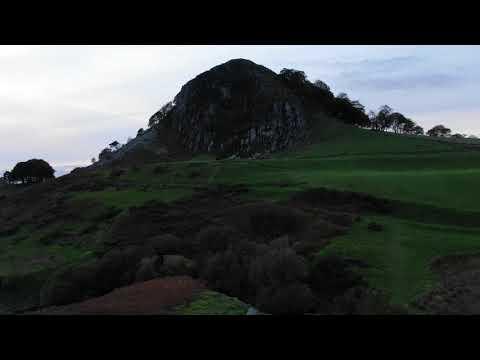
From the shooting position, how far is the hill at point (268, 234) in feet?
71.1

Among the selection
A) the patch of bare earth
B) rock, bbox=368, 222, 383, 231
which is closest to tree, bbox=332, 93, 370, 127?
rock, bbox=368, 222, 383, 231

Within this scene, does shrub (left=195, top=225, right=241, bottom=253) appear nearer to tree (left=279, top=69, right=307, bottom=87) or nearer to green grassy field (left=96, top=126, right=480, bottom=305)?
green grassy field (left=96, top=126, right=480, bottom=305)

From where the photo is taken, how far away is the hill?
21672 mm

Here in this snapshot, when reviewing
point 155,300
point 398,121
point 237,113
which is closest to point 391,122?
point 398,121

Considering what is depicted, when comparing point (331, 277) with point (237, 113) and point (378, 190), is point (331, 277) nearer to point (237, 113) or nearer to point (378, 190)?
point (378, 190)

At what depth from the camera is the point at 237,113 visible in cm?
11900

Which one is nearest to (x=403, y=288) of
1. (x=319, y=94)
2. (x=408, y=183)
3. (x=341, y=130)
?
(x=408, y=183)

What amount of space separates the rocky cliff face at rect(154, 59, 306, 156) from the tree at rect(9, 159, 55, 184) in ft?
117

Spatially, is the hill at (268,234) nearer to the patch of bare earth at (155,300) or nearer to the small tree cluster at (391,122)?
the patch of bare earth at (155,300)

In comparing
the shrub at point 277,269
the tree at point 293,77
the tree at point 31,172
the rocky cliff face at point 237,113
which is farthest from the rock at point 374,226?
the tree at point 293,77
